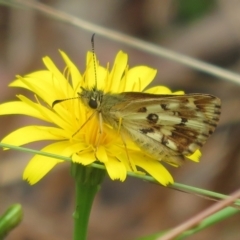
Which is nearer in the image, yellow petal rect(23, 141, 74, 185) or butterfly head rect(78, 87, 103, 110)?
yellow petal rect(23, 141, 74, 185)

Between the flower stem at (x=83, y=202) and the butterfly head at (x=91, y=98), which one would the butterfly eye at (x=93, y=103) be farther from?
the flower stem at (x=83, y=202)

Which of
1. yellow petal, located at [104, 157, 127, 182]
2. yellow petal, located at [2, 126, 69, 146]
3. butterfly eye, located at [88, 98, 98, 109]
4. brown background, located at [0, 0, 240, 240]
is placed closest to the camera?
yellow petal, located at [104, 157, 127, 182]

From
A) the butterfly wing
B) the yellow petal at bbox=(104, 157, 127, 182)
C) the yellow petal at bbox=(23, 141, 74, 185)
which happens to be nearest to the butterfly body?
the butterfly wing

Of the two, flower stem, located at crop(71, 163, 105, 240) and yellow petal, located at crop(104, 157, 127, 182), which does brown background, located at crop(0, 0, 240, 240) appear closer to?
flower stem, located at crop(71, 163, 105, 240)

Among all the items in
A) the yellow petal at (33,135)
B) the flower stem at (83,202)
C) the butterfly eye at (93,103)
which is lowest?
the flower stem at (83,202)

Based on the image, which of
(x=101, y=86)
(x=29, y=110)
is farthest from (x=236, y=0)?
(x=29, y=110)

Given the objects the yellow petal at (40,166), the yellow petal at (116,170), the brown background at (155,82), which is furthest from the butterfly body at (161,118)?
the brown background at (155,82)

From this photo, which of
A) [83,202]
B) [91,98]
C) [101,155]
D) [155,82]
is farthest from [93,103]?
[155,82]
